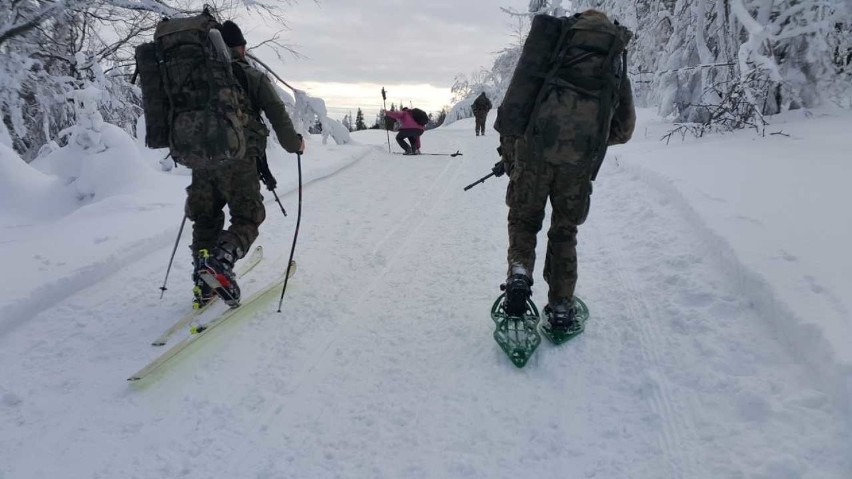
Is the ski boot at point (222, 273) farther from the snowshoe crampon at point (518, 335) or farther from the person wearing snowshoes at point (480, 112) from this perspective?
the person wearing snowshoes at point (480, 112)

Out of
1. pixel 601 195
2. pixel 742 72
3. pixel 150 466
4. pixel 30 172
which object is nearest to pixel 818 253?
pixel 601 195

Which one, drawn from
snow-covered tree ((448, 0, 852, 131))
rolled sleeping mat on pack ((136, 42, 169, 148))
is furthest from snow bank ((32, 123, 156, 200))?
snow-covered tree ((448, 0, 852, 131))

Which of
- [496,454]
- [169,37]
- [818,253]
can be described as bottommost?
[496,454]

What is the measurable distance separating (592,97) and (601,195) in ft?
14.7

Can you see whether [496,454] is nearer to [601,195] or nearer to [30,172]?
[601,195]

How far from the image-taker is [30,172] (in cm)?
925

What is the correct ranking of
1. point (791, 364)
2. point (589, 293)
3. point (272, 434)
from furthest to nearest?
point (589, 293), point (791, 364), point (272, 434)

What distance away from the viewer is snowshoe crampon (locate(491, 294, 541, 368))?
10.1 ft

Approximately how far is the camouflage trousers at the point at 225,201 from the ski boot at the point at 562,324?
231 centimetres

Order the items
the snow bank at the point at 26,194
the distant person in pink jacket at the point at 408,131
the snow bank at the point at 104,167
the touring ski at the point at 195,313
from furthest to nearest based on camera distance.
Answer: the distant person in pink jacket at the point at 408,131 < the snow bank at the point at 104,167 < the snow bank at the point at 26,194 < the touring ski at the point at 195,313

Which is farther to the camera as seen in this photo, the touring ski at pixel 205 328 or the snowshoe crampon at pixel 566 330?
the snowshoe crampon at pixel 566 330

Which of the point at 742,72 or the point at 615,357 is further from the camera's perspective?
the point at 742,72

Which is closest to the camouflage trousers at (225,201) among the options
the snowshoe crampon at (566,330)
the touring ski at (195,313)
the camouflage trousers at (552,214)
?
the touring ski at (195,313)

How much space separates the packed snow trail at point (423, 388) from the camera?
2326 mm
